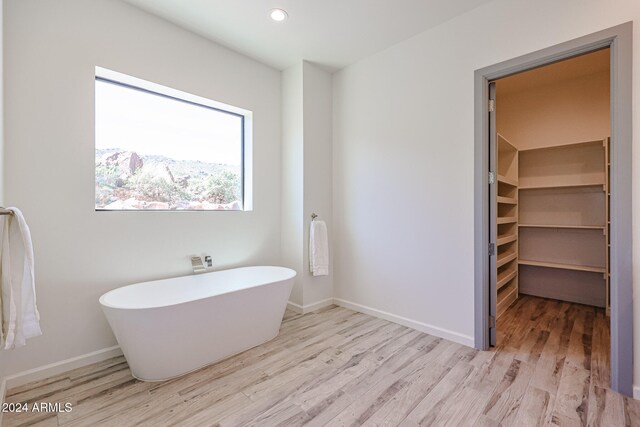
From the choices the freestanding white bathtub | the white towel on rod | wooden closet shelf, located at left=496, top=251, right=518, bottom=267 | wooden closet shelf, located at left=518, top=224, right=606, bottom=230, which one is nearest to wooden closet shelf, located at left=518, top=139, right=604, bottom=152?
wooden closet shelf, located at left=518, top=224, right=606, bottom=230

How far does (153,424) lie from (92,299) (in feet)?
3.61

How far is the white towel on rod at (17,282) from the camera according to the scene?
4.62ft

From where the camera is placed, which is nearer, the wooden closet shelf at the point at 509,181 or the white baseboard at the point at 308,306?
the wooden closet shelf at the point at 509,181

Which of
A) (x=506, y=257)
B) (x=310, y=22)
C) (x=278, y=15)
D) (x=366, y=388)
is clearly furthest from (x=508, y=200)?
(x=278, y=15)

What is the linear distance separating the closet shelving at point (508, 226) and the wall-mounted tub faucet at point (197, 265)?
10.00 feet

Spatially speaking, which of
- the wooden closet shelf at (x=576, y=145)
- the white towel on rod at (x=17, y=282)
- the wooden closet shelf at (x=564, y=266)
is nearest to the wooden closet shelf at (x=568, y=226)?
the wooden closet shelf at (x=564, y=266)

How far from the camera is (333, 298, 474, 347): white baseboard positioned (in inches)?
92.4

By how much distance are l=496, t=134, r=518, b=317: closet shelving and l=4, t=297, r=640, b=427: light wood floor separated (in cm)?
83

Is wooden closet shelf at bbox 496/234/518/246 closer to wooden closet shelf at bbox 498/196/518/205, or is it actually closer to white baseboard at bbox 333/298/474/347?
wooden closet shelf at bbox 498/196/518/205

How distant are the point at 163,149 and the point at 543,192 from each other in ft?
14.4

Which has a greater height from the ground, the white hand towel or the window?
the window

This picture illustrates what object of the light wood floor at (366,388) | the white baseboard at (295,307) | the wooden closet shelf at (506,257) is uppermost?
the wooden closet shelf at (506,257)

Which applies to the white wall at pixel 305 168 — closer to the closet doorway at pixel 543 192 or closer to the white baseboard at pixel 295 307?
the white baseboard at pixel 295 307

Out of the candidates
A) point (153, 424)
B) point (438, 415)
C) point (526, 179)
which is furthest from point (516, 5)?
point (153, 424)
